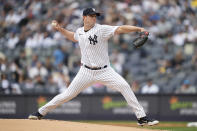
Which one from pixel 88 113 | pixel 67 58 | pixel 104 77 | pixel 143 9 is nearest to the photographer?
pixel 104 77

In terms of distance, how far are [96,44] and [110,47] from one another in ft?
29.3

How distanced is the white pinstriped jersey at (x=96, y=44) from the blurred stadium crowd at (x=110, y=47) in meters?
7.36

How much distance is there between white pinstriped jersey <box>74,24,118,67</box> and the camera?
316 inches

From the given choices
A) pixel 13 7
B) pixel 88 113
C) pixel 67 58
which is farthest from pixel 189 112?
pixel 13 7

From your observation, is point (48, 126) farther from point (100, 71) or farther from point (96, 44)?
point (96, 44)

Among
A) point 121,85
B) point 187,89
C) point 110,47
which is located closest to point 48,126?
point 121,85

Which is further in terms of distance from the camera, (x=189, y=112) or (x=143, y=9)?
(x=143, y=9)

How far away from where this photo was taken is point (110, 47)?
17.0 metres

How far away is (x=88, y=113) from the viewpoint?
15.0 meters

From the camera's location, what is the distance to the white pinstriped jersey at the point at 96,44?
8031mm

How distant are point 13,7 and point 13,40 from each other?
5.98 ft

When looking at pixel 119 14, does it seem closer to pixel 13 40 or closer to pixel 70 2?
pixel 70 2

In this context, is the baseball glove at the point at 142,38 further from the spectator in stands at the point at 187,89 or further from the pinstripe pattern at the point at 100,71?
the spectator in stands at the point at 187,89

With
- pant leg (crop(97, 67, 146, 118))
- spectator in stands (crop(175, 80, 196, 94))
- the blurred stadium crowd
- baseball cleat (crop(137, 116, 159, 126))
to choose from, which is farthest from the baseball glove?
spectator in stands (crop(175, 80, 196, 94))
